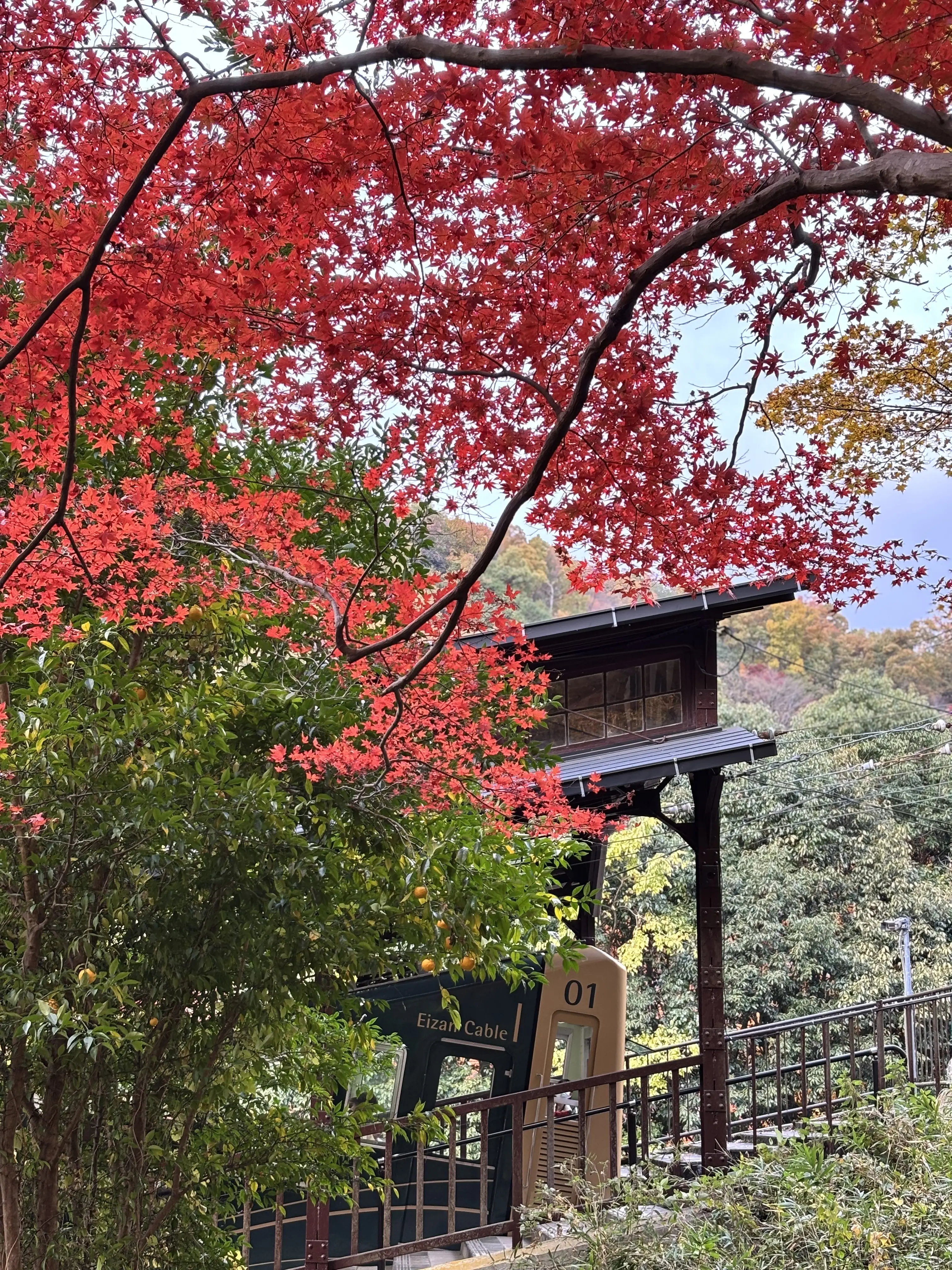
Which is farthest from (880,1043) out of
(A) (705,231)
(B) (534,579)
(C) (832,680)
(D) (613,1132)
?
(B) (534,579)

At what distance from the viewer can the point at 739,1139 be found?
9008 mm

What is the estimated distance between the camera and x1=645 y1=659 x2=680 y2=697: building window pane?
1050 centimetres

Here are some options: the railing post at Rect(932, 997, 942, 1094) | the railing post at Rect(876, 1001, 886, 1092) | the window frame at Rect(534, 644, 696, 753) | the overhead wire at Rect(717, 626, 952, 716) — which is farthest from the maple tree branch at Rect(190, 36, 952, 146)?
the overhead wire at Rect(717, 626, 952, 716)

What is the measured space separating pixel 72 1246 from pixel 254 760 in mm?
2238

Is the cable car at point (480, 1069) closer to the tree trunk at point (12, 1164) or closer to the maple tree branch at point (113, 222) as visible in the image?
the tree trunk at point (12, 1164)

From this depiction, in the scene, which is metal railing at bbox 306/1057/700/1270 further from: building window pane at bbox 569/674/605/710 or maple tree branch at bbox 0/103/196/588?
maple tree branch at bbox 0/103/196/588

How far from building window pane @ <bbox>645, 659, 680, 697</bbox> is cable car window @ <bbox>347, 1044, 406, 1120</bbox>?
4017mm

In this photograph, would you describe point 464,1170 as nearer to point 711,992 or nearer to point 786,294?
point 711,992

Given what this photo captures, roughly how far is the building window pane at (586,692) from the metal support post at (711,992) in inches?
95.7

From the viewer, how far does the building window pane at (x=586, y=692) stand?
10734 mm

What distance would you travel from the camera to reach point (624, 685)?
1064 centimetres

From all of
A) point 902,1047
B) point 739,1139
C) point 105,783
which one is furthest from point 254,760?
point 902,1047

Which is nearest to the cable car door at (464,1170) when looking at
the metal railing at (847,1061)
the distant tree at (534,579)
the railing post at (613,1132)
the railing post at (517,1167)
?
the railing post at (517,1167)

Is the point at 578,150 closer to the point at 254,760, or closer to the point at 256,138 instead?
the point at 256,138
